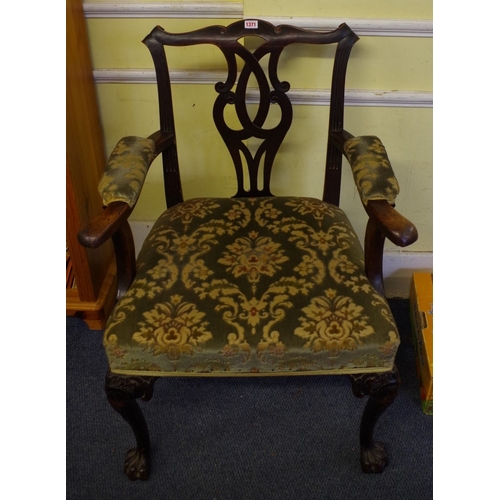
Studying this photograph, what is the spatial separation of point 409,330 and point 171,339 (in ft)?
2.85

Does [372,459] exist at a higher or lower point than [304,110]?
lower

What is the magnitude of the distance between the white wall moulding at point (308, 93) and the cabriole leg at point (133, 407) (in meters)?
0.77

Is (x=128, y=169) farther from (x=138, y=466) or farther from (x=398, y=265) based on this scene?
(x=398, y=265)

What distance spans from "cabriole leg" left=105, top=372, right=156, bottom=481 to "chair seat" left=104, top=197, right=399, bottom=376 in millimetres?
27

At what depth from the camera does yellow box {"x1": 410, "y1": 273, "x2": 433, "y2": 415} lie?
53.9 inches

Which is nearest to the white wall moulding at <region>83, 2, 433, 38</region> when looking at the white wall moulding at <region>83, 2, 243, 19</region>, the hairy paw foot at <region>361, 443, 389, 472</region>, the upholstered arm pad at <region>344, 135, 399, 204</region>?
the white wall moulding at <region>83, 2, 243, 19</region>

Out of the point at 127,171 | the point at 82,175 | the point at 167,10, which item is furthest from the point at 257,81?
the point at 82,175

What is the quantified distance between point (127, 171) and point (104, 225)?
0.16 meters

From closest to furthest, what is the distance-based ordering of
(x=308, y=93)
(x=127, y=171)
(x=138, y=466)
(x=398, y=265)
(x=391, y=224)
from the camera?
(x=391, y=224) < (x=127, y=171) < (x=138, y=466) < (x=308, y=93) < (x=398, y=265)

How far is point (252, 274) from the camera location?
43.5 inches

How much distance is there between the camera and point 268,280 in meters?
1.09

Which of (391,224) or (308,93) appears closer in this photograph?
(391,224)

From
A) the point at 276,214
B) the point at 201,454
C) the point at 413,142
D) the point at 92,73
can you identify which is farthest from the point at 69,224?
the point at 413,142

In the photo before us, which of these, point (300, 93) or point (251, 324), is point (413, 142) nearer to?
point (300, 93)
